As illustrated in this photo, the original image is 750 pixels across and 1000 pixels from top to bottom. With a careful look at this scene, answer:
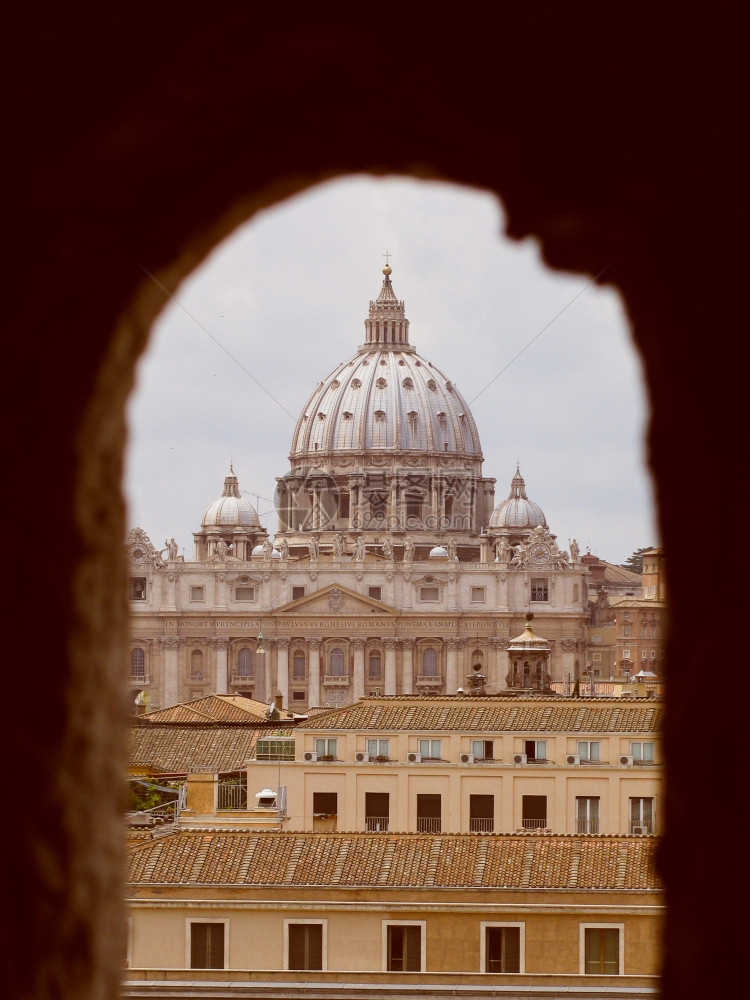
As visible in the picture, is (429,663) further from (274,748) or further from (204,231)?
(204,231)

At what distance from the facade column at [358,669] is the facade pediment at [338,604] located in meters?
1.35

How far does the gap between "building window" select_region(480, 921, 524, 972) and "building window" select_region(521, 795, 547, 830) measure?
27.1ft

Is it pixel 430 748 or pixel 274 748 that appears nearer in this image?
pixel 430 748

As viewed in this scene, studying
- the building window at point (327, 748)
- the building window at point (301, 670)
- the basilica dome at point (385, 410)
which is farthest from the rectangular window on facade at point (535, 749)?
the basilica dome at point (385, 410)

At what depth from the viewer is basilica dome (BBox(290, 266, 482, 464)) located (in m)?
106

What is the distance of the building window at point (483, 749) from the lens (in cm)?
2378

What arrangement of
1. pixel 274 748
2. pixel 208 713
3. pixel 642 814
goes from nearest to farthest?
pixel 642 814 → pixel 274 748 → pixel 208 713

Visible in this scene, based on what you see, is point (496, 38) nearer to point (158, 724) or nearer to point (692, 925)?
point (692, 925)

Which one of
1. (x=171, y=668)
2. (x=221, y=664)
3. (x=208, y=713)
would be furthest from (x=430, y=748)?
(x=171, y=668)

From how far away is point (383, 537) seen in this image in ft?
320

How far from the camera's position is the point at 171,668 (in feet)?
278

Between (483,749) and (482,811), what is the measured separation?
103 cm

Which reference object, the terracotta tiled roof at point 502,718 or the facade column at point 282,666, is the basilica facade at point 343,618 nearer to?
the facade column at point 282,666

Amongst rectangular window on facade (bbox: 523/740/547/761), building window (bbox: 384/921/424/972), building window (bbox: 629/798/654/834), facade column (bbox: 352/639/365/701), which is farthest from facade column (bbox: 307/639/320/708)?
building window (bbox: 384/921/424/972)
